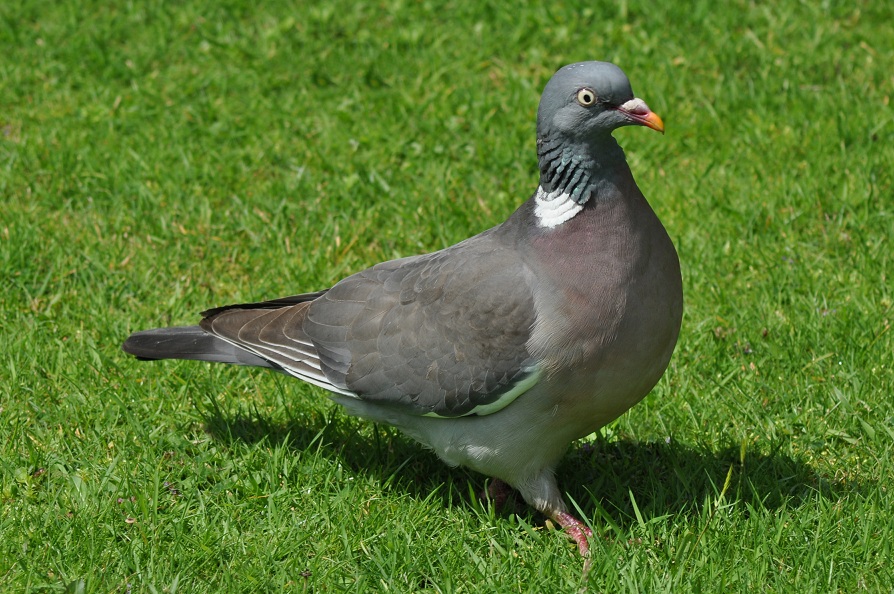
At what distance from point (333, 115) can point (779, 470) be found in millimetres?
3569

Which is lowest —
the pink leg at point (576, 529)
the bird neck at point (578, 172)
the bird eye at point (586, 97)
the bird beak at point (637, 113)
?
the pink leg at point (576, 529)

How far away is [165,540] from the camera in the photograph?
12.4 ft

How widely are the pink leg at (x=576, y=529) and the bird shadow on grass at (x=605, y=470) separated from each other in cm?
9

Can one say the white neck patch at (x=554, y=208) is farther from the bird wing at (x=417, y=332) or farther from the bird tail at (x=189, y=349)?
the bird tail at (x=189, y=349)

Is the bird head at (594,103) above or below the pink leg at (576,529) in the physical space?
above

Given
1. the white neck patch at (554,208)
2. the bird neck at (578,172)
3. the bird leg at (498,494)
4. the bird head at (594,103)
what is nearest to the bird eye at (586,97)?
the bird head at (594,103)

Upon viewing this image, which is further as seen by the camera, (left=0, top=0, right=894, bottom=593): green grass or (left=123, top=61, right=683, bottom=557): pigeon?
(left=0, top=0, right=894, bottom=593): green grass

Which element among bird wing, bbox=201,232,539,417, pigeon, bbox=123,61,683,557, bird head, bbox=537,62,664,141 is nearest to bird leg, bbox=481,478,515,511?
pigeon, bbox=123,61,683,557

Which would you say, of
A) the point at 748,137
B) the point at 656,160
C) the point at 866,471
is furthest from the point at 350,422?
the point at 748,137

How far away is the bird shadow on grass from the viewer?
390cm

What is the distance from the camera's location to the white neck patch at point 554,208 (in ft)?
Result: 11.8

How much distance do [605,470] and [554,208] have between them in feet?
3.59

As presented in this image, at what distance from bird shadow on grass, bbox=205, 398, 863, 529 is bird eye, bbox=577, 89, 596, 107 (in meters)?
1.34

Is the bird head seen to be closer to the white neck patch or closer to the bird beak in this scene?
the bird beak
